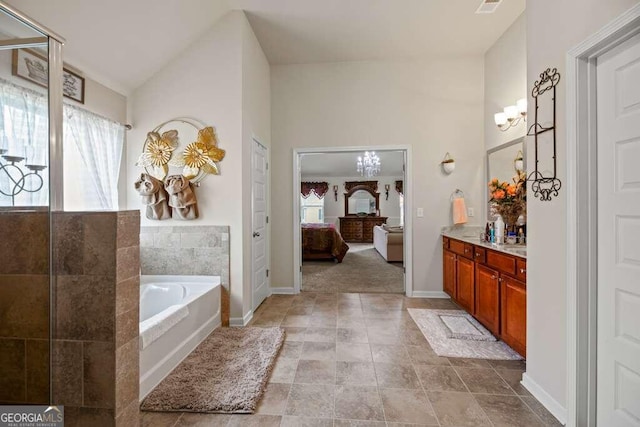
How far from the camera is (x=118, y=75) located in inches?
108

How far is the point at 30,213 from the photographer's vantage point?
4.02 ft

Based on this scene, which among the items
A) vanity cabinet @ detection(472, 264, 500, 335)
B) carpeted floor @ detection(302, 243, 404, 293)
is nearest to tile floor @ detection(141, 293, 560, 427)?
vanity cabinet @ detection(472, 264, 500, 335)

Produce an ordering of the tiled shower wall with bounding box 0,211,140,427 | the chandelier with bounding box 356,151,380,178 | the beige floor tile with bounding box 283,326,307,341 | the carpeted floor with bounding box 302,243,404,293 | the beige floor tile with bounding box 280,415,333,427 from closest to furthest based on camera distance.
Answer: the tiled shower wall with bounding box 0,211,140,427
the beige floor tile with bounding box 280,415,333,427
the beige floor tile with bounding box 283,326,307,341
the carpeted floor with bounding box 302,243,404,293
the chandelier with bounding box 356,151,380,178

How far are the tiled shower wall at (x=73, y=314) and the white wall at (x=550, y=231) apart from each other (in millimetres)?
2215

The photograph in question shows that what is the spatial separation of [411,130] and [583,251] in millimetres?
2747

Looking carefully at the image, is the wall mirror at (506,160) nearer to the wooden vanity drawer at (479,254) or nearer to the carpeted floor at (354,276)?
the wooden vanity drawer at (479,254)

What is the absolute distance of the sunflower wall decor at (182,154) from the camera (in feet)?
9.07

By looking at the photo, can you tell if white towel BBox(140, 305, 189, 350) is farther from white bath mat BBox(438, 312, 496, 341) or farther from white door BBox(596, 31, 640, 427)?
white door BBox(596, 31, 640, 427)

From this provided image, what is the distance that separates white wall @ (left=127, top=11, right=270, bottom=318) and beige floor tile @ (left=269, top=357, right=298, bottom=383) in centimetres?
87

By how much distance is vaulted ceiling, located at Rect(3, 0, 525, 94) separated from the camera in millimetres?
2246

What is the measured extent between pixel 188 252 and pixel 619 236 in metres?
3.16

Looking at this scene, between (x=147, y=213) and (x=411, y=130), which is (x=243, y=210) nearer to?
(x=147, y=213)

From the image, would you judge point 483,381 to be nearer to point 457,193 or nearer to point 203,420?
point 203,420

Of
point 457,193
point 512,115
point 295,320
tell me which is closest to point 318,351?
point 295,320
